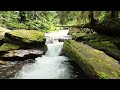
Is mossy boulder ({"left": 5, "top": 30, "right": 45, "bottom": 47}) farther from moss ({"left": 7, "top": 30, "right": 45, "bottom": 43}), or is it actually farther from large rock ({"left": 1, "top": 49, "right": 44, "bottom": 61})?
large rock ({"left": 1, "top": 49, "right": 44, "bottom": 61})

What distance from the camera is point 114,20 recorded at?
12.4 m

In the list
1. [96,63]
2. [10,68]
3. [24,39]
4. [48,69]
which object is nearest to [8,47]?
[24,39]

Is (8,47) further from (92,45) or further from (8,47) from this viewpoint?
(92,45)

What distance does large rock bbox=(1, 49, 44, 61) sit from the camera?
431 inches

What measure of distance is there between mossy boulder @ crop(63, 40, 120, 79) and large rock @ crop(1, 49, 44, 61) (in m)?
2.39

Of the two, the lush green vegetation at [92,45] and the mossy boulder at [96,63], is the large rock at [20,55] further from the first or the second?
the mossy boulder at [96,63]

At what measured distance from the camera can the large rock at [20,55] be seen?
10938mm

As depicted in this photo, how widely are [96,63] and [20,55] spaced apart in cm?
504

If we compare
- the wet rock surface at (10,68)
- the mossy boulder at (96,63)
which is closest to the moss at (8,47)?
the wet rock surface at (10,68)

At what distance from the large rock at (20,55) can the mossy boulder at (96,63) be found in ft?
7.83

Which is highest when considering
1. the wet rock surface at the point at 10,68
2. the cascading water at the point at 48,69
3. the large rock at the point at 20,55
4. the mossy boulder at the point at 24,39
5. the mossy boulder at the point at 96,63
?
the mossy boulder at the point at 24,39
